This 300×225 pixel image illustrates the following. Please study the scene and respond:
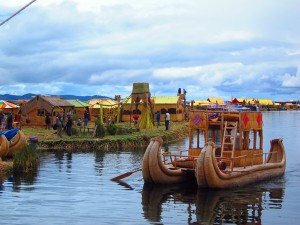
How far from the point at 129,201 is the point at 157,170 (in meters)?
2.81

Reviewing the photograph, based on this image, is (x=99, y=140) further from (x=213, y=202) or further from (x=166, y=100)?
(x=166, y=100)

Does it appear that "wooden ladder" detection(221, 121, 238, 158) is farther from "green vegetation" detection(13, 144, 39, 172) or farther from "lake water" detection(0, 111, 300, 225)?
→ "green vegetation" detection(13, 144, 39, 172)

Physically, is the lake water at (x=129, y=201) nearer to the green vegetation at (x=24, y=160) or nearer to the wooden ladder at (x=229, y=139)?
the green vegetation at (x=24, y=160)

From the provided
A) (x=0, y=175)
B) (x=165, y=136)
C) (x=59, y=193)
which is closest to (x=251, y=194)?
(x=59, y=193)

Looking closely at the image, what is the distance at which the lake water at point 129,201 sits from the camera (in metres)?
17.6

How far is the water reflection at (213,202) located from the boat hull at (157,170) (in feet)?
1.11

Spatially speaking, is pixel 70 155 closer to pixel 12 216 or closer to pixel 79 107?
pixel 12 216

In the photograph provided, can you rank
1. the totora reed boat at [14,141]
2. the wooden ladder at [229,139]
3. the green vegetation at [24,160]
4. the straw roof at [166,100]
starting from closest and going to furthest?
1. the wooden ladder at [229,139]
2. the green vegetation at [24,160]
3. the totora reed boat at [14,141]
4. the straw roof at [166,100]

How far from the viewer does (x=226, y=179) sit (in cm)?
2183

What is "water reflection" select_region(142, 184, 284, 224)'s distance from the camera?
58.5 feet

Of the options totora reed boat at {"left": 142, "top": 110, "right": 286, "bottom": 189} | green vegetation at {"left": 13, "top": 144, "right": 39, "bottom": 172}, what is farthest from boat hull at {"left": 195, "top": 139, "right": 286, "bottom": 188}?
green vegetation at {"left": 13, "top": 144, "right": 39, "bottom": 172}

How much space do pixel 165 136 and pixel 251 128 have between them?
20.8 m

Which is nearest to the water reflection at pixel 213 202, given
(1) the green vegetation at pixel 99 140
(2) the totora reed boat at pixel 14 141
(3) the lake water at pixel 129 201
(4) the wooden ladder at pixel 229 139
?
(3) the lake water at pixel 129 201

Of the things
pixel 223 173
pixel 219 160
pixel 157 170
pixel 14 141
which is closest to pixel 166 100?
pixel 14 141
